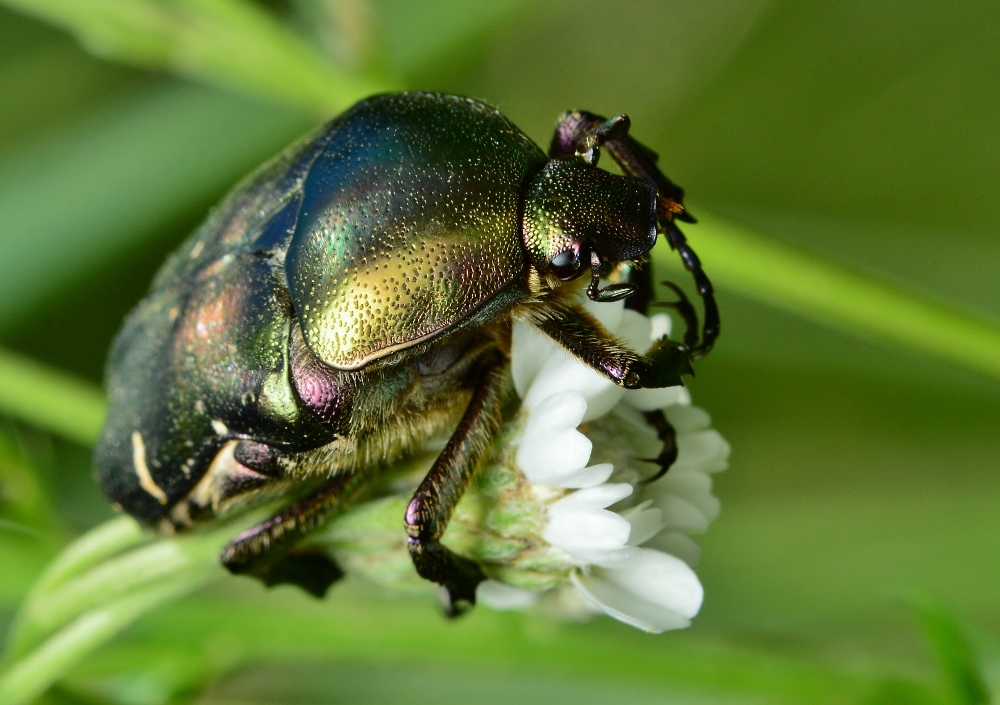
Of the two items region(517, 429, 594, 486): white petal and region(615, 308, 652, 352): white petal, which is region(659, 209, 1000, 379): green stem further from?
region(517, 429, 594, 486): white petal

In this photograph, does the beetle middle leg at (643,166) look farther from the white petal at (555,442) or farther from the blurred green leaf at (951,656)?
the blurred green leaf at (951,656)

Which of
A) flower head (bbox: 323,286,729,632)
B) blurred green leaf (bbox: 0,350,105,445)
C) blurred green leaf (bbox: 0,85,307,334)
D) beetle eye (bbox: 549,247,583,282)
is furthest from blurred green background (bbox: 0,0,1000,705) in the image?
beetle eye (bbox: 549,247,583,282)

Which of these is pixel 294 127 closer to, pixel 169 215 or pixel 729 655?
pixel 169 215

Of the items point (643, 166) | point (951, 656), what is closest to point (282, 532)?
point (643, 166)

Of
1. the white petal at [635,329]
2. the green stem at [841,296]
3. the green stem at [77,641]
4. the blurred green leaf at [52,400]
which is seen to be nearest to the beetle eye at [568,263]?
the white petal at [635,329]

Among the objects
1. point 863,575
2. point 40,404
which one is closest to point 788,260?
point 863,575

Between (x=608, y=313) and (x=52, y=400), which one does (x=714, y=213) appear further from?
(x=52, y=400)
